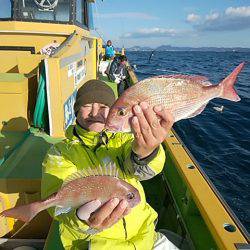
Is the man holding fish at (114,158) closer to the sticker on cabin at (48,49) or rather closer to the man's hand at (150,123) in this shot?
the man's hand at (150,123)

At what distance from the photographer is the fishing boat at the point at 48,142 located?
10.1 ft

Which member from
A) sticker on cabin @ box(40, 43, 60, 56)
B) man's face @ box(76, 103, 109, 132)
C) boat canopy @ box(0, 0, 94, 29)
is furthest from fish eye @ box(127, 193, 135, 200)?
boat canopy @ box(0, 0, 94, 29)

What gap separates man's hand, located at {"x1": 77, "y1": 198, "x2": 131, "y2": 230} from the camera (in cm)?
191

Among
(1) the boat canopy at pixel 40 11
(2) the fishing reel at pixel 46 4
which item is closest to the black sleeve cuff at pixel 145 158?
(1) the boat canopy at pixel 40 11

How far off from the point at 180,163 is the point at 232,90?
1652 mm

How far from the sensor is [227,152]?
32.5 feet

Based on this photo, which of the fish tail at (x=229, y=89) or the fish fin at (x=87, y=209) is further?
the fish tail at (x=229, y=89)

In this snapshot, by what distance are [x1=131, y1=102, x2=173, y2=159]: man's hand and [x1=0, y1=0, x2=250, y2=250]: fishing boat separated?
44.1 inches

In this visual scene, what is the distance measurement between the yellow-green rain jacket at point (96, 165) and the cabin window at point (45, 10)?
17.4ft

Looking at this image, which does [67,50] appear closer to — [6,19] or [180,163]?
[6,19]

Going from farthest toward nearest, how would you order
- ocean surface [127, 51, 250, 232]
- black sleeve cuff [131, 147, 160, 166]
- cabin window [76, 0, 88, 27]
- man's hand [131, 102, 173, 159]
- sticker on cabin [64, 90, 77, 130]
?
cabin window [76, 0, 88, 27] → ocean surface [127, 51, 250, 232] → sticker on cabin [64, 90, 77, 130] → black sleeve cuff [131, 147, 160, 166] → man's hand [131, 102, 173, 159]

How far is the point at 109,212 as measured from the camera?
6.29 ft

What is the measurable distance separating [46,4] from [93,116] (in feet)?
18.1

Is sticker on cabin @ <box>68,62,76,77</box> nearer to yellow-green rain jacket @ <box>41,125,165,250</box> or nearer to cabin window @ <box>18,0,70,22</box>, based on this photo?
cabin window @ <box>18,0,70,22</box>
